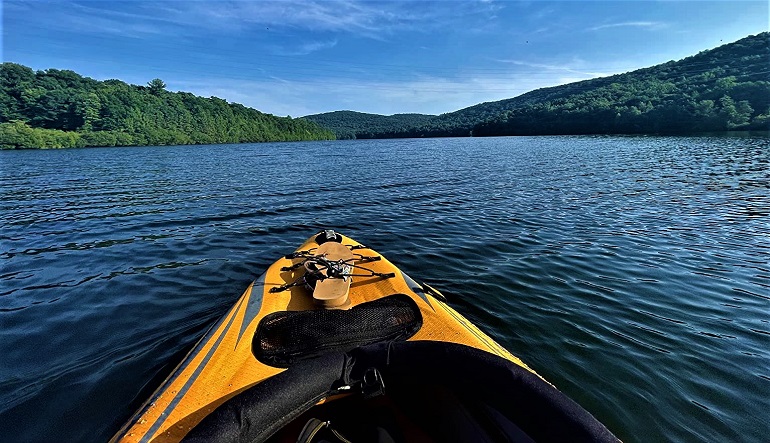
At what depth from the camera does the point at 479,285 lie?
7.00 meters

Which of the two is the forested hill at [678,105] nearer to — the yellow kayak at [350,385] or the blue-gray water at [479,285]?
the blue-gray water at [479,285]

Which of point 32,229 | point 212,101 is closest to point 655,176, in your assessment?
point 32,229

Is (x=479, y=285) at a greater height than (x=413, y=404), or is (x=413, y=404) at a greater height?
(x=413, y=404)

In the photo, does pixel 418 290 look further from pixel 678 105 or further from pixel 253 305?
pixel 678 105

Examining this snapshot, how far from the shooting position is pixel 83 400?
4027 millimetres

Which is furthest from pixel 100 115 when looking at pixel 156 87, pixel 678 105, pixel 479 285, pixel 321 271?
pixel 678 105

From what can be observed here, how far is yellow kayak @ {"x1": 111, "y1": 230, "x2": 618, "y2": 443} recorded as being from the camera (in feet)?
7.73

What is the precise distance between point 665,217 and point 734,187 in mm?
8330

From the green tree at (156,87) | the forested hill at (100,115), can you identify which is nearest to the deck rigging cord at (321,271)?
the forested hill at (100,115)

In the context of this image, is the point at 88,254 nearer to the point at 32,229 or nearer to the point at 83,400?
the point at 32,229

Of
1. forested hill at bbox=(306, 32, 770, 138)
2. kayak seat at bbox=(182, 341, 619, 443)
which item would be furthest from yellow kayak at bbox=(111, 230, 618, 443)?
forested hill at bbox=(306, 32, 770, 138)

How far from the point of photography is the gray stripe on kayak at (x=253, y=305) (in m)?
3.90

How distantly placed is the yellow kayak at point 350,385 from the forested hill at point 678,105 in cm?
8891

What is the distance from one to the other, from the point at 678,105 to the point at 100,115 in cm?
13879
